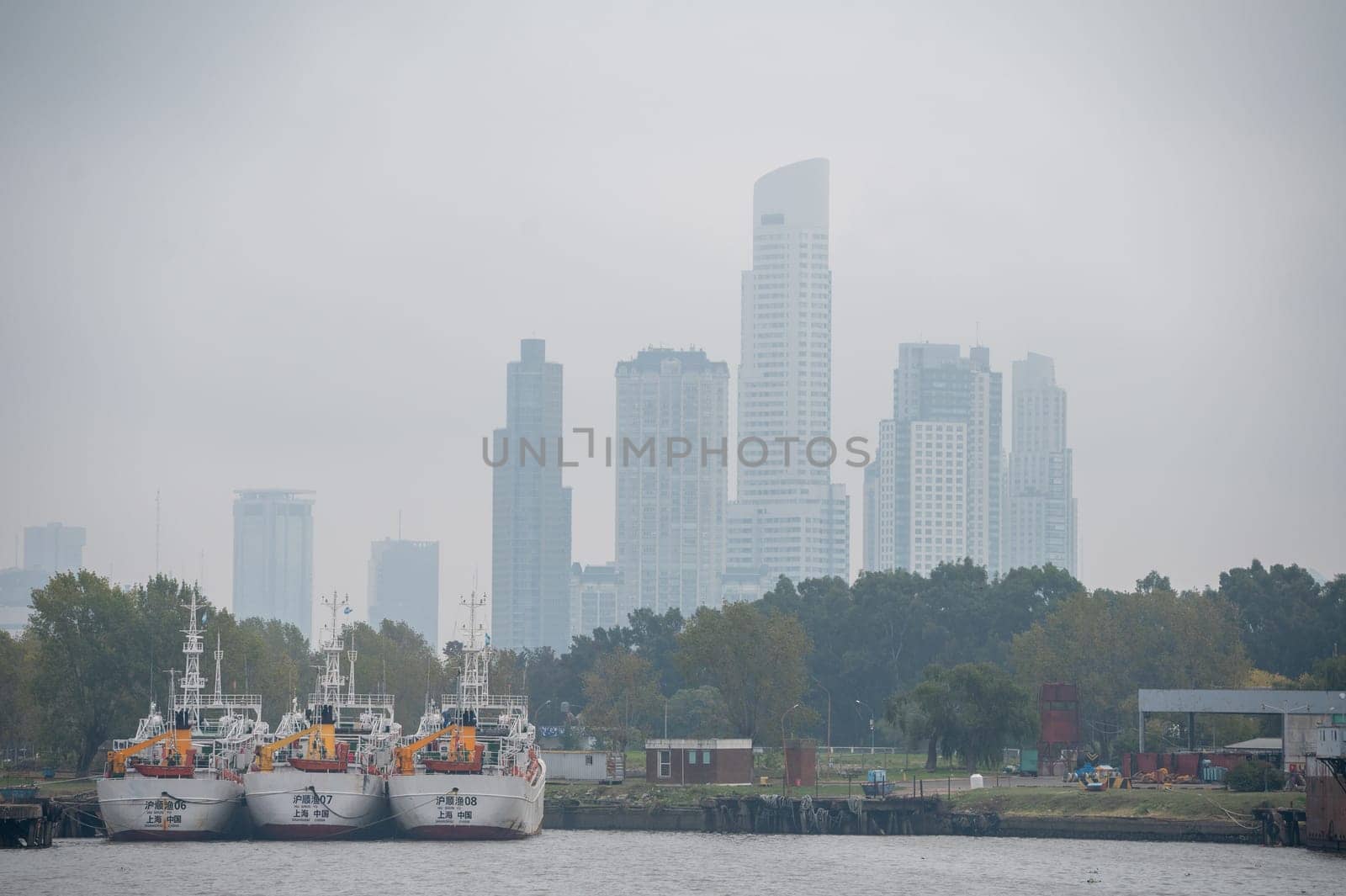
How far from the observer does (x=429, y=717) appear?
365 ft

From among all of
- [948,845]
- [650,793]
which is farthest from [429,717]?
[948,845]

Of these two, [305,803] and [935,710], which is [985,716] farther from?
[305,803]

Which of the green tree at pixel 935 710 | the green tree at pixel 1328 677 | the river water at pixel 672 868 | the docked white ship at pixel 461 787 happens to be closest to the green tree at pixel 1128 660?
the green tree at pixel 1328 677

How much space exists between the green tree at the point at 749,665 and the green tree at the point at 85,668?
41.1 m

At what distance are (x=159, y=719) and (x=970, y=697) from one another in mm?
52918

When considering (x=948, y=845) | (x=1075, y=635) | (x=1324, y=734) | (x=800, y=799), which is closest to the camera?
(x=1324, y=734)

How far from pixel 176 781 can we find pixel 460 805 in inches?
541

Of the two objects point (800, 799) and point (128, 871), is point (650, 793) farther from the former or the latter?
point (128, 871)

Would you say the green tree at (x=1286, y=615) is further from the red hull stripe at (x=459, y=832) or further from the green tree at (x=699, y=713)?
the red hull stripe at (x=459, y=832)

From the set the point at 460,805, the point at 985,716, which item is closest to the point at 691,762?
the point at 985,716

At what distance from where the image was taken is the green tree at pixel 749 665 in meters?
154

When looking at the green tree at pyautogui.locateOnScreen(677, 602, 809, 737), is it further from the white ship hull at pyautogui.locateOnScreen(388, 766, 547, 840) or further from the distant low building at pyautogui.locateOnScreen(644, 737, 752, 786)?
the white ship hull at pyautogui.locateOnScreen(388, 766, 547, 840)

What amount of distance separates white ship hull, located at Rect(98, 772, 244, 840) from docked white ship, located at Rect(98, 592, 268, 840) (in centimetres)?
4

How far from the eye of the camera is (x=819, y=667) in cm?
19675
